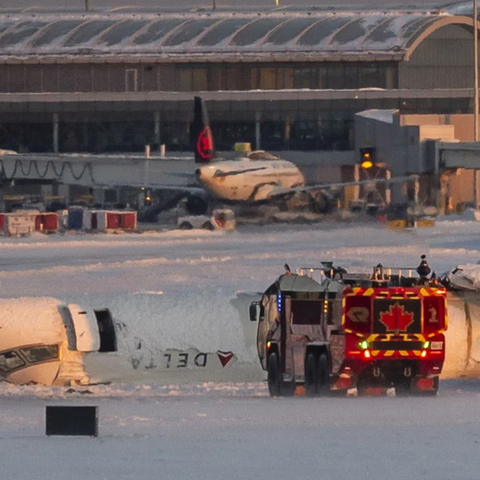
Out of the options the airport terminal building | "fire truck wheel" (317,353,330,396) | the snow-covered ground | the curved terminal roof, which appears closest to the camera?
the snow-covered ground

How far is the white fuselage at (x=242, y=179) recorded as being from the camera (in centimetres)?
9681

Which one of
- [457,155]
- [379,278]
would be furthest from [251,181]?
[379,278]

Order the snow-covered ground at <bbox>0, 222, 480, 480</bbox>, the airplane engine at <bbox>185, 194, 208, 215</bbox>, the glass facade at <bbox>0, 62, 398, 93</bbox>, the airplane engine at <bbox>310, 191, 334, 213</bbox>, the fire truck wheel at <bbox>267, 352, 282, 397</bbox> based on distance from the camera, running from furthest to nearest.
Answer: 1. the glass facade at <bbox>0, 62, 398, 93</bbox>
2. the airplane engine at <bbox>185, 194, 208, 215</bbox>
3. the airplane engine at <bbox>310, 191, 334, 213</bbox>
4. the fire truck wheel at <bbox>267, 352, 282, 397</bbox>
5. the snow-covered ground at <bbox>0, 222, 480, 480</bbox>

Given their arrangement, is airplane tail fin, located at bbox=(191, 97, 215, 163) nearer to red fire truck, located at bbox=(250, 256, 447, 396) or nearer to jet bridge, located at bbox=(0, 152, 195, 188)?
jet bridge, located at bbox=(0, 152, 195, 188)

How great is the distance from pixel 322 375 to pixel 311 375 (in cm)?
23

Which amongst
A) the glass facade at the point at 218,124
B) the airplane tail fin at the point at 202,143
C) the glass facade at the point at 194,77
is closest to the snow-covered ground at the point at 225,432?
the airplane tail fin at the point at 202,143

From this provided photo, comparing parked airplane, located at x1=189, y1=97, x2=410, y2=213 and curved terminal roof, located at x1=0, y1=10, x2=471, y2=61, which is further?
curved terminal roof, located at x1=0, y1=10, x2=471, y2=61

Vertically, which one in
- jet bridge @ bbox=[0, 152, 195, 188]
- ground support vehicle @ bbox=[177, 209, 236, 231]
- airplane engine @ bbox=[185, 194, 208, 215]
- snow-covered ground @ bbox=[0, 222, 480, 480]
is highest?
jet bridge @ bbox=[0, 152, 195, 188]

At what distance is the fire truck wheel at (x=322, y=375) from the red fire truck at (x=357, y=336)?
0.02 m

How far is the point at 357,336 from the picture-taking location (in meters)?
26.8

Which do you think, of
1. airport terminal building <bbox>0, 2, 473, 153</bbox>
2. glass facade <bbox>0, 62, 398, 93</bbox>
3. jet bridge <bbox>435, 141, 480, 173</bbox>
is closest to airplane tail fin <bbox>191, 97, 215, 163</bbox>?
jet bridge <bbox>435, 141, 480, 173</bbox>

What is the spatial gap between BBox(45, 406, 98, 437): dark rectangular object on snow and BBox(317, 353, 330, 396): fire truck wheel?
6700 mm

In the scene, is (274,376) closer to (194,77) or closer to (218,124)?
(218,124)

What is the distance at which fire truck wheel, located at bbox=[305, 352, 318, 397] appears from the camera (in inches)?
1075
